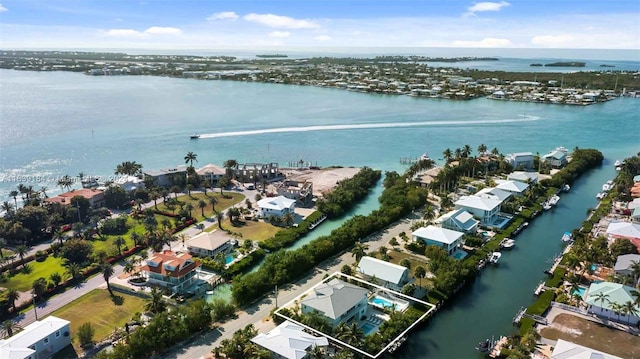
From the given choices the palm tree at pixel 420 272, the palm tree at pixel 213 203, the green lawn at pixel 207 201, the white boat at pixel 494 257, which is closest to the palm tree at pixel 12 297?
the green lawn at pixel 207 201

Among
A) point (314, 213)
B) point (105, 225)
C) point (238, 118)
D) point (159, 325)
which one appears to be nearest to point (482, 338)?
point (159, 325)

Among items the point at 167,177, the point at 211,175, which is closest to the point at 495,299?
the point at 211,175

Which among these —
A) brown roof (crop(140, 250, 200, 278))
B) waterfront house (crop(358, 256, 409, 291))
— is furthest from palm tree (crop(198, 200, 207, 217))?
waterfront house (crop(358, 256, 409, 291))

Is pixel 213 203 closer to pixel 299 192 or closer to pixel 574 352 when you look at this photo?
pixel 299 192

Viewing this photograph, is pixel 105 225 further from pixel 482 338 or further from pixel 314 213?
pixel 482 338

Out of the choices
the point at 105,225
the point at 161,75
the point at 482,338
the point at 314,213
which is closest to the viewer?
the point at 482,338

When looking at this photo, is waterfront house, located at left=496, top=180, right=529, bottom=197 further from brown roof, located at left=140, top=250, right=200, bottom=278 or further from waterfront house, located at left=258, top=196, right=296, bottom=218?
brown roof, located at left=140, top=250, right=200, bottom=278
